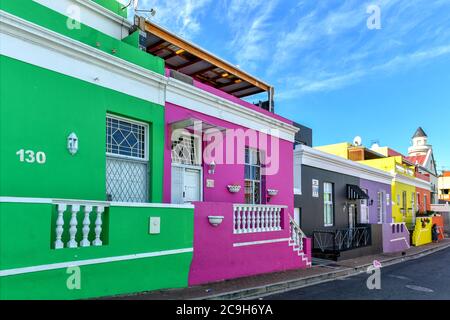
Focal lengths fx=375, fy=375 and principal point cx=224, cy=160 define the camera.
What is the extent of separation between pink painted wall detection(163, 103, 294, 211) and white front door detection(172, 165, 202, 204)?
211 mm

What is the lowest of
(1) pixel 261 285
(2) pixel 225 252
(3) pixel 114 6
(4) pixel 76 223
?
(1) pixel 261 285

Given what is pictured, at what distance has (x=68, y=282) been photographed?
578 cm

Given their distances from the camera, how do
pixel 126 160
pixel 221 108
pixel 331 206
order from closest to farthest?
pixel 126 160 < pixel 221 108 < pixel 331 206

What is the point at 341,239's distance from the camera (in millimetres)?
16484

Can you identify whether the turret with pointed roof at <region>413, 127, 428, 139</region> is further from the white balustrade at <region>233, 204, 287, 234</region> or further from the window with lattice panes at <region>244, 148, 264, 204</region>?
the white balustrade at <region>233, 204, 287, 234</region>

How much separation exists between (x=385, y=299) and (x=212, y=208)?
13.9 feet

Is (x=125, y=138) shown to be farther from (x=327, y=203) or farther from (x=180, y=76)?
(x=327, y=203)

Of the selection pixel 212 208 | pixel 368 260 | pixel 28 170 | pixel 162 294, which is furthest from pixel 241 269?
pixel 368 260

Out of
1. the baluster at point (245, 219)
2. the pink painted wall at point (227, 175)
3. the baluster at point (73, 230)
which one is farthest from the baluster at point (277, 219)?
the baluster at point (73, 230)

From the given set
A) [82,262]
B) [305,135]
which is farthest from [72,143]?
[305,135]

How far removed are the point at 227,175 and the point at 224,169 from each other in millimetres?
215

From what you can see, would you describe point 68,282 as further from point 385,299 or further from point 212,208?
point 385,299

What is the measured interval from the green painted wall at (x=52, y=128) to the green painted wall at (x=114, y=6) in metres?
2.55

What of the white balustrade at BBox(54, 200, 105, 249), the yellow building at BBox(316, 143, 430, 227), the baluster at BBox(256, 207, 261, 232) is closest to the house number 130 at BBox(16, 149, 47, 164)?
the white balustrade at BBox(54, 200, 105, 249)
